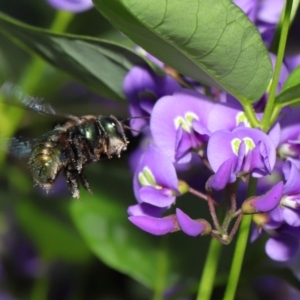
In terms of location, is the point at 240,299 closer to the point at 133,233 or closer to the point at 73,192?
the point at 133,233

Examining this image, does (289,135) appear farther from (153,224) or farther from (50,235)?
(50,235)

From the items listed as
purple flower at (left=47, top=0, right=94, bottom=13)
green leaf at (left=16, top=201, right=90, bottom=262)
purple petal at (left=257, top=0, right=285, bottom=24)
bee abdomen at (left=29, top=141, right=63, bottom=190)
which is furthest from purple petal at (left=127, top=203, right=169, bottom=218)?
green leaf at (left=16, top=201, right=90, bottom=262)

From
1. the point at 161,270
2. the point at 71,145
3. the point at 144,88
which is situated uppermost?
the point at 144,88

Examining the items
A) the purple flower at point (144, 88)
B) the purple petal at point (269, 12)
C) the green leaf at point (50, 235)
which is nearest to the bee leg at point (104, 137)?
the purple flower at point (144, 88)

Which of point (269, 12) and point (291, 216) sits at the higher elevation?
point (269, 12)

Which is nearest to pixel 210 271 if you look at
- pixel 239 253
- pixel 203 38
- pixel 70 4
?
pixel 239 253

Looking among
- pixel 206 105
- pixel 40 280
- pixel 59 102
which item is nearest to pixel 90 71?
pixel 206 105
